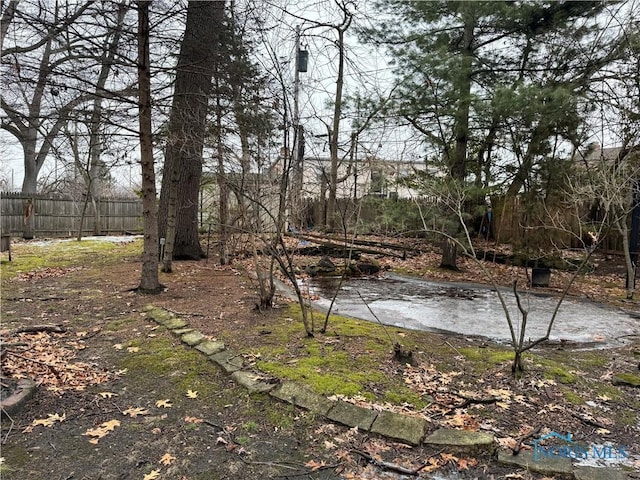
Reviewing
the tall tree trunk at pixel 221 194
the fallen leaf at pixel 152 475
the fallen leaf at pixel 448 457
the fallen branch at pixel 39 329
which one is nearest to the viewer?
the fallen leaf at pixel 152 475

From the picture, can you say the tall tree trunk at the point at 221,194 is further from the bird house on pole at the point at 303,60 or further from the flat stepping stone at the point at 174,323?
the flat stepping stone at the point at 174,323

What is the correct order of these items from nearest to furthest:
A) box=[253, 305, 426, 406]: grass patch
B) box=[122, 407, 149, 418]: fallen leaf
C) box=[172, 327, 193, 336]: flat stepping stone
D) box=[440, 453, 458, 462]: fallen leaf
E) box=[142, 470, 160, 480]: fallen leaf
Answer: box=[142, 470, 160, 480]: fallen leaf
box=[440, 453, 458, 462]: fallen leaf
box=[122, 407, 149, 418]: fallen leaf
box=[253, 305, 426, 406]: grass patch
box=[172, 327, 193, 336]: flat stepping stone

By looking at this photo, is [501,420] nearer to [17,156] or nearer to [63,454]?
[63,454]

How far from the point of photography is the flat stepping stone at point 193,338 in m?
3.96

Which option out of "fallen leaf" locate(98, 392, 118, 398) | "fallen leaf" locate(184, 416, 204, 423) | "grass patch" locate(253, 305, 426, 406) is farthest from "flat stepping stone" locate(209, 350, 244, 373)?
"fallen leaf" locate(98, 392, 118, 398)

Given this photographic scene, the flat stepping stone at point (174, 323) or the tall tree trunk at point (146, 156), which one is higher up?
the tall tree trunk at point (146, 156)

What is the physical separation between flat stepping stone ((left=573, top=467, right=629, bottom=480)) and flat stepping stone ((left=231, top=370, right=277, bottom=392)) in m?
1.88

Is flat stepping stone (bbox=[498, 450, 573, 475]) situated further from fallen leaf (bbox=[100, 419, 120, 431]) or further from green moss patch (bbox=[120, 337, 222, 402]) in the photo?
fallen leaf (bbox=[100, 419, 120, 431])

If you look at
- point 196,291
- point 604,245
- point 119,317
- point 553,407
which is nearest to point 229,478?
point 553,407

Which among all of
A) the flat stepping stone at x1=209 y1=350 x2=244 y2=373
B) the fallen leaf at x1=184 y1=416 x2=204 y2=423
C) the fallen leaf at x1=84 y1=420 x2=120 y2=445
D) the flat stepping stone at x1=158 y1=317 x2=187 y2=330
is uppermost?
the flat stepping stone at x1=158 y1=317 x2=187 y2=330

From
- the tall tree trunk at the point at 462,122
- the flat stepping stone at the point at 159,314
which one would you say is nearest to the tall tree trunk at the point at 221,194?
the flat stepping stone at the point at 159,314

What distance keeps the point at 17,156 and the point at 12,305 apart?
1782 centimetres

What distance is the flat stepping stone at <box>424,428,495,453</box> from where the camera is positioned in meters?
2.38

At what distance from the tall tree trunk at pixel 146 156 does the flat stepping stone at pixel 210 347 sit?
2354 millimetres
